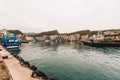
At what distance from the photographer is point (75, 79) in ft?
60.2

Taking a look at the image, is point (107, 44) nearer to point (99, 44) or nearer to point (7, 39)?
point (99, 44)

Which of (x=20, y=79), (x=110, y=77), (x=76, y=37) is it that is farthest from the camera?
(x=76, y=37)

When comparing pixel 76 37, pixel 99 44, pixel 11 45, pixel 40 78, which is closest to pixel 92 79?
pixel 40 78

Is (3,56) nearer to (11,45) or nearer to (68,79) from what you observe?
(68,79)

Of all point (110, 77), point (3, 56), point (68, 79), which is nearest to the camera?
point (68, 79)

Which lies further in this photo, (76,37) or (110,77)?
(76,37)

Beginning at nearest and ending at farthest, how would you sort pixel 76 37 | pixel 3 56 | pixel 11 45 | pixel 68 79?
pixel 68 79
pixel 3 56
pixel 11 45
pixel 76 37

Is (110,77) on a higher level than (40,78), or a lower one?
lower

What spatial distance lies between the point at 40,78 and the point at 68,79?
679 centimetres

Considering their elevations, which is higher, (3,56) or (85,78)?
(3,56)

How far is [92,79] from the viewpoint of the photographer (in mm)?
18500

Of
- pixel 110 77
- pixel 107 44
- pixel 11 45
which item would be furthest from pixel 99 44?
pixel 110 77

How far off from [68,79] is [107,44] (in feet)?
243

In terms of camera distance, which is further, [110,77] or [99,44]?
[99,44]
